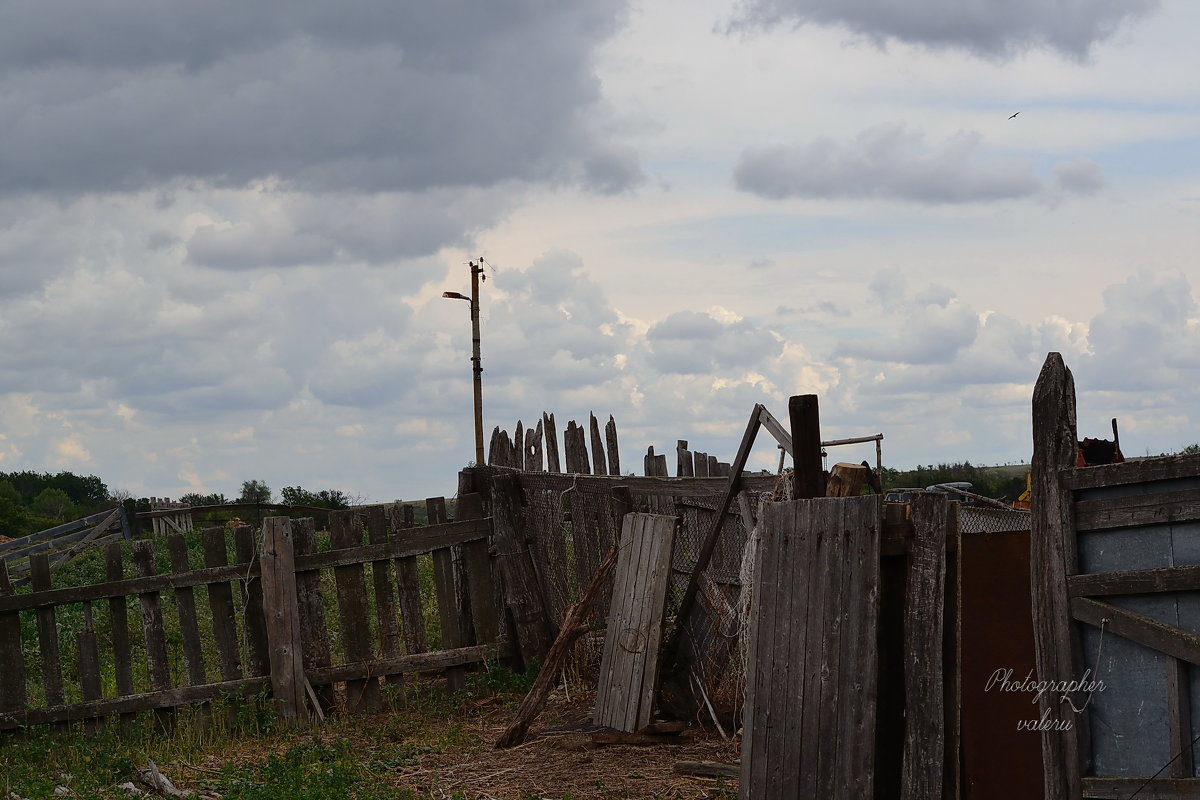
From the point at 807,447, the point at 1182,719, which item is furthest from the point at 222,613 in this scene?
the point at 1182,719

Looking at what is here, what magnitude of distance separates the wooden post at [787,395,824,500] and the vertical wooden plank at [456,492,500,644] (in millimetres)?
5143

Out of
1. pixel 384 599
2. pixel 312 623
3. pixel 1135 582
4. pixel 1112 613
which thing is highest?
pixel 1135 582

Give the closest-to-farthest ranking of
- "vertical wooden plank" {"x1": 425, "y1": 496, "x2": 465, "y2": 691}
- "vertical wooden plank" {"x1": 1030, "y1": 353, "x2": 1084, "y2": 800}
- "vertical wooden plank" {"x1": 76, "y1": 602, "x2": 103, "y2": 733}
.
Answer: "vertical wooden plank" {"x1": 1030, "y1": 353, "x2": 1084, "y2": 800}, "vertical wooden plank" {"x1": 76, "y1": 602, "x2": 103, "y2": 733}, "vertical wooden plank" {"x1": 425, "y1": 496, "x2": 465, "y2": 691}

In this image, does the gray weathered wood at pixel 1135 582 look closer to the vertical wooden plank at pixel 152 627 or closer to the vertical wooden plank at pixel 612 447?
the vertical wooden plank at pixel 612 447

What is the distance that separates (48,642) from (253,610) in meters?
1.66

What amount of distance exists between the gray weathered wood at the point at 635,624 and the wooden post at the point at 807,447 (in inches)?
82.1

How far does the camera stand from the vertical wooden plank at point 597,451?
9.90 metres

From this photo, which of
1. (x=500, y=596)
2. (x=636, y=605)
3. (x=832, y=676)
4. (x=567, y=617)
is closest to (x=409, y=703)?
(x=500, y=596)

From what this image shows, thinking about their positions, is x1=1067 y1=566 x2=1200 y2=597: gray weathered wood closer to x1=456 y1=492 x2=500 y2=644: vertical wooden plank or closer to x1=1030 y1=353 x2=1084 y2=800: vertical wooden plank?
x1=1030 y1=353 x2=1084 y2=800: vertical wooden plank

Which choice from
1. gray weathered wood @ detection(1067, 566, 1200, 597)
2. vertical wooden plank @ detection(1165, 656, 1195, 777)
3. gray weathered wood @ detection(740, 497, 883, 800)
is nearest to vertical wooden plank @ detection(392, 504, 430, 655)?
gray weathered wood @ detection(740, 497, 883, 800)

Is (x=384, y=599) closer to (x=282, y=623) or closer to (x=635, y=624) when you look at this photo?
(x=282, y=623)

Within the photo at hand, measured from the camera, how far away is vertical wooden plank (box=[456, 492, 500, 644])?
10.6m

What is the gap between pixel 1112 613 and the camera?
4.81 meters

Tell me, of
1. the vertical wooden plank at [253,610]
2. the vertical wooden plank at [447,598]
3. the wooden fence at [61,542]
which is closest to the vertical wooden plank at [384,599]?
the vertical wooden plank at [447,598]
